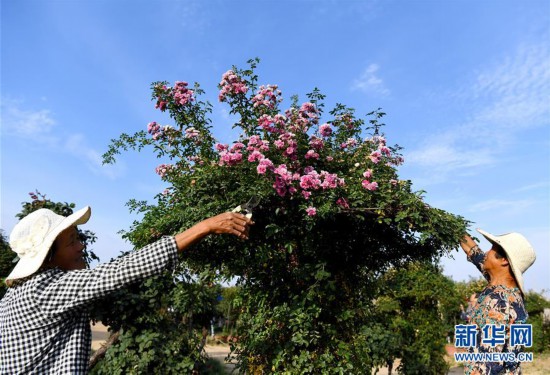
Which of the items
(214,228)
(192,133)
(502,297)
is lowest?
(214,228)

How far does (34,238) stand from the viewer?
1922 mm

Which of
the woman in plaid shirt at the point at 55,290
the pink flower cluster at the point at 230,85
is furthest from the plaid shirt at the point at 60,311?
the pink flower cluster at the point at 230,85

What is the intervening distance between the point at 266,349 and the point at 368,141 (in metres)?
2.57

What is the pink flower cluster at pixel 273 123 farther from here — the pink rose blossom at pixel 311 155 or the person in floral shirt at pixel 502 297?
the person in floral shirt at pixel 502 297

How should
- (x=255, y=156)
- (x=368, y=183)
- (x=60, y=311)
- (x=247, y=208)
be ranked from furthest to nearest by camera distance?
1. (x=368, y=183)
2. (x=255, y=156)
3. (x=247, y=208)
4. (x=60, y=311)

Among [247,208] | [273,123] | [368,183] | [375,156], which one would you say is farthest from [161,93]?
[247,208]

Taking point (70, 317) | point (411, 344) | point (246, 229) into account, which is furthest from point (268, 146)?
point (411, 344)

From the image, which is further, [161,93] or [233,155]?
[161,93]

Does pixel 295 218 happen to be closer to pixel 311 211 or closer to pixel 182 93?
pixel 311 211

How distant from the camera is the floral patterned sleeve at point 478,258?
153 inches

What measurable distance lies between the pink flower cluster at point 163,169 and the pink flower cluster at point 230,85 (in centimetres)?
100

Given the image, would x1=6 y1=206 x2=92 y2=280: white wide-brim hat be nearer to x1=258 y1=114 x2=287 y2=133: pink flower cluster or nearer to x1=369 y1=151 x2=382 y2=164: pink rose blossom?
x1=258 y1=114 x2=287 y2=133: pink flower cluster

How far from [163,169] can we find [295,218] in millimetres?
1894

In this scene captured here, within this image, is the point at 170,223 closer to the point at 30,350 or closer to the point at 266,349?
the point at 266,349
